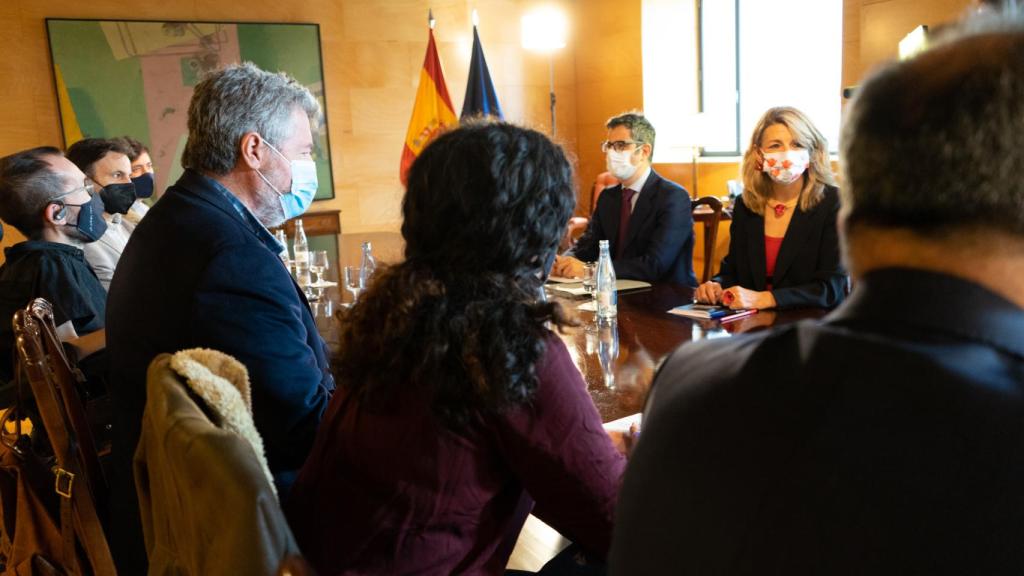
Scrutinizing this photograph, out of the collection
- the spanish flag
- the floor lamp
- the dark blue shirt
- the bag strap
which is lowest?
the bag strap

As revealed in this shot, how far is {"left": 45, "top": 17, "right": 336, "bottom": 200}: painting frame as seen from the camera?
5898mm

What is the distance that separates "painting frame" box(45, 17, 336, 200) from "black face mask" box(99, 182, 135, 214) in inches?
117

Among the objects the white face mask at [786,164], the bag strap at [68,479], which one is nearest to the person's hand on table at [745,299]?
the white face mask at [786,164]

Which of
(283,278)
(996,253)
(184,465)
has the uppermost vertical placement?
(996,253)

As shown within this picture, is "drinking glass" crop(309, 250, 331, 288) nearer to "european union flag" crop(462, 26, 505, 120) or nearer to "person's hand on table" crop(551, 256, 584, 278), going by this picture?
"person's hand on table" crop(551, 256, 584, 278)

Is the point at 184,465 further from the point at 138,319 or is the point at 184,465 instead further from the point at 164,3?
the point at 164,3

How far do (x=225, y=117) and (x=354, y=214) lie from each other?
209 inches

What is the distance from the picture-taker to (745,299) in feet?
7.85

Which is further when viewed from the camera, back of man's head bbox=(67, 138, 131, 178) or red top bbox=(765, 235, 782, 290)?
back of man's head bbox=(67, 138, 131, 178)

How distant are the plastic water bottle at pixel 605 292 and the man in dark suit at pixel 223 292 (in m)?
0.91

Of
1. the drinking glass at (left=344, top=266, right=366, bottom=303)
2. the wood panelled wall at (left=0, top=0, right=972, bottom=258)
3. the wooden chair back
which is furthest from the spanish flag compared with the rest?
the drinking glass at (left=344, top=266, right=366, bottom=303)

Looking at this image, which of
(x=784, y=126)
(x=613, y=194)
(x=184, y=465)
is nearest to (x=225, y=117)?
(x=184, y=465)

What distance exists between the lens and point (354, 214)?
7.05 metres

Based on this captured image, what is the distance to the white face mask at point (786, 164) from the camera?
2.71 metres
